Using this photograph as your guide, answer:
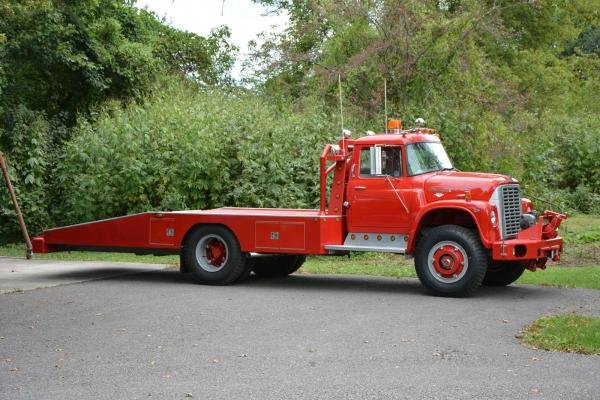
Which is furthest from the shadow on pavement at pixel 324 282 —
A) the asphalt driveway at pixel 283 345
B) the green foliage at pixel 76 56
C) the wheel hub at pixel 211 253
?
the green foliage at pixel 76 56

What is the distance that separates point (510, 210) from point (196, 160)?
8.37 meters

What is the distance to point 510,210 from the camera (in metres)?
12.8

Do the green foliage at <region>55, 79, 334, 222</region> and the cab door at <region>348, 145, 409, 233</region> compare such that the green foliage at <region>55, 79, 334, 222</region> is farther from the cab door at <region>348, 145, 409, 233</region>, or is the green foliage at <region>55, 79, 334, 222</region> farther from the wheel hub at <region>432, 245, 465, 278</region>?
the wheel hub at <region>432, 245, 465, 278</region>

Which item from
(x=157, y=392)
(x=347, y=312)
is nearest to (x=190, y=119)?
(x=347, y=312)

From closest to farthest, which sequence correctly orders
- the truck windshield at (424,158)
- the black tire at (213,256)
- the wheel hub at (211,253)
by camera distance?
the truck windshield at (424,158), the black tire at (213,256), the wheel hub at (211,253)

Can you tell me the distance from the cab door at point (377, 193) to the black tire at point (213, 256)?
190cm

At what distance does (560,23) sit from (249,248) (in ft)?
105

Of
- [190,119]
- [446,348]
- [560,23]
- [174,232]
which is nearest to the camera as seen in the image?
[446,348]

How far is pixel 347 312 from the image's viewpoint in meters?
11.3

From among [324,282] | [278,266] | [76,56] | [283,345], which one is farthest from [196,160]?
[283,345]

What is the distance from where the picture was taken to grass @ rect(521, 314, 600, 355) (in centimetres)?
877

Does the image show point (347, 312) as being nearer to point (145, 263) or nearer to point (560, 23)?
point (145, 263)

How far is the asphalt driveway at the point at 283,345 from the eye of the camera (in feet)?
23.9

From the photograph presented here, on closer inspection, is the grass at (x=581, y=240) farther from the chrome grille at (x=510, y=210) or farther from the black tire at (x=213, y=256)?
the black tire at (x=213, y=256)
